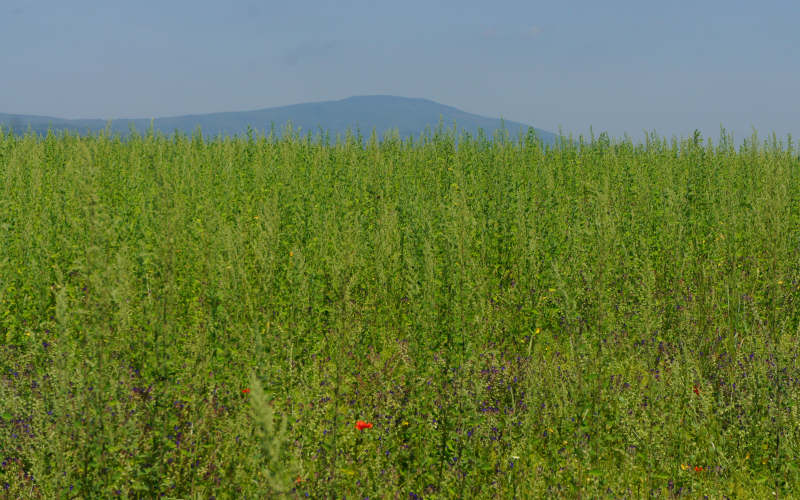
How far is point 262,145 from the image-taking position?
1030 centimetres

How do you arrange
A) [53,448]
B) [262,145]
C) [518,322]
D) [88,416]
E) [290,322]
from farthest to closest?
1. [262,145]
2. [518,322]
3. [290,322]
4. [88,416]
5. [53,448]

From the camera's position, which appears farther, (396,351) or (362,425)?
(396,351)

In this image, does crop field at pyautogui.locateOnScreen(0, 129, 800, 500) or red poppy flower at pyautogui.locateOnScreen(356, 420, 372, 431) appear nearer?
crop field at pyautogui.locateOnScreen(0, 129, 800, 500)

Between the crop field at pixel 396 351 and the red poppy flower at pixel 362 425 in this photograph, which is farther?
the red poppy flower at pixel 362 425

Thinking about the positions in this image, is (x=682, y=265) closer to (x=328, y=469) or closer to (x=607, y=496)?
(x=607, y=496)

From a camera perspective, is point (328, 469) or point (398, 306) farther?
point (398, 306)

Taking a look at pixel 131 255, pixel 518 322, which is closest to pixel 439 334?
pixel 518 322

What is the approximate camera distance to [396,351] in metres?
4.43

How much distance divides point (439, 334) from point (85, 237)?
3.39 meters

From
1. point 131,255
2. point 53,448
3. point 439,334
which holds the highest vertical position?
point 131,255

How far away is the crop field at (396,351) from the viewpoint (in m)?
2.59

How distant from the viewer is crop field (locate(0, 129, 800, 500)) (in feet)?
8.48

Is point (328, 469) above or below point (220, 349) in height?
below

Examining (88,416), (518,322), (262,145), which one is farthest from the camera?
(262,145)
